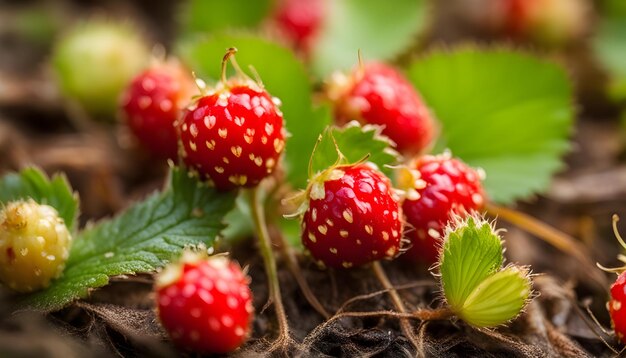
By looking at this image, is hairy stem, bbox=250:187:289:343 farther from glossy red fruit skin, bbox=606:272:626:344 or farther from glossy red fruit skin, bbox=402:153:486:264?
glossy red fruit skin, bbox=606:272:626:344

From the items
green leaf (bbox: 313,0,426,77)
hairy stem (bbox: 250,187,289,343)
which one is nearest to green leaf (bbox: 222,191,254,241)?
hairy stem (bbox: 250,187,289,343)

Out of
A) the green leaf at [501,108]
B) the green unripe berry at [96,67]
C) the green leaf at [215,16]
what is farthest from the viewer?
the green leaf at [215,16]

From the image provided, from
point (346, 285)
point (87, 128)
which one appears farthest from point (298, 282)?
point (87, 128)

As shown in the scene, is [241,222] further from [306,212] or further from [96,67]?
[96,67]

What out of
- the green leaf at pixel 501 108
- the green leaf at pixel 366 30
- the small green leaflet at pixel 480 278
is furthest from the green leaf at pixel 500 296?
the green leaf at pixel 366 30

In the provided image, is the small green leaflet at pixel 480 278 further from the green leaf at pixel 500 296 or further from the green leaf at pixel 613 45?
the green leaf at pixel 613 45
